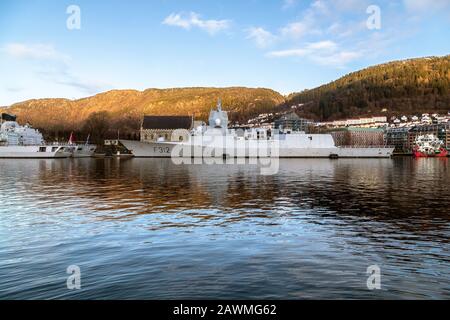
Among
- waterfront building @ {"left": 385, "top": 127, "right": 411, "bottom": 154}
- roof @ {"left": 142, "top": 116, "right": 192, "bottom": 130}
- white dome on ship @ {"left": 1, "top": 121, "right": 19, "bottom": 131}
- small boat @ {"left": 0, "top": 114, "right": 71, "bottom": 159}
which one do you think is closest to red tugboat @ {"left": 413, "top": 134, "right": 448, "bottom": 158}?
waterfront building @ {"left": 385, "top": 127, "right": 411, "bottom": 154}

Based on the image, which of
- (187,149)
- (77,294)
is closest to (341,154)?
(187,149)

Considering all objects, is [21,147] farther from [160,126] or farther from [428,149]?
[428,149]

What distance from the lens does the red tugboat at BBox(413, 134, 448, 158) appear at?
12476 cm

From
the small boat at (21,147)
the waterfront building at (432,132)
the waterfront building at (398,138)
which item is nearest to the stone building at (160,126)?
the small boat at (21,147)

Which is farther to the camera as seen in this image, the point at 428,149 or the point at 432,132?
the point at 432,132

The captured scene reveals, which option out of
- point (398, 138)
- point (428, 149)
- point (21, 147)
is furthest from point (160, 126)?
point (398, 138)

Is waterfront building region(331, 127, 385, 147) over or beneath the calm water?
over

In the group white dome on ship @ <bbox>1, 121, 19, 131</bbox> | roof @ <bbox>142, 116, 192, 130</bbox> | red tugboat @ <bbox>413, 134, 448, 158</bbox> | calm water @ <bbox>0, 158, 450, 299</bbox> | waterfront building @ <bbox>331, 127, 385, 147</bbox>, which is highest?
roof @ <bbox>142, 116, 192, 130</bbox>

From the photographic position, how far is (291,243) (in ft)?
39.2

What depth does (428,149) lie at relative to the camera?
133 metres

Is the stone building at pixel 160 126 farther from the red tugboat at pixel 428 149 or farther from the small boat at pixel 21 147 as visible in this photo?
the red tugboat at pixel 428 149

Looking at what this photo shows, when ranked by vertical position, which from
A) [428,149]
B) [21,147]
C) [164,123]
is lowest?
[428,149]

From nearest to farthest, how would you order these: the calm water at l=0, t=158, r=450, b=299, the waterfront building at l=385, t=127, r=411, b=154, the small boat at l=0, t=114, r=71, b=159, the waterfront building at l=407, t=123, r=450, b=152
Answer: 1. the calm water at l=0, t=158, r=450, b=299
2. the small boat at l=0, t=114, r=71, b=159
3. the waterfront building at l=407, t=123, r=450, b=152
4. the waterfront building at l=385, t=127, r=411, b=154

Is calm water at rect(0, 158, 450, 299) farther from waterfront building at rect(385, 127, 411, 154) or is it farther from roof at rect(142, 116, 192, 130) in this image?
waterfront building at rect(385, 127, 411, 154)
